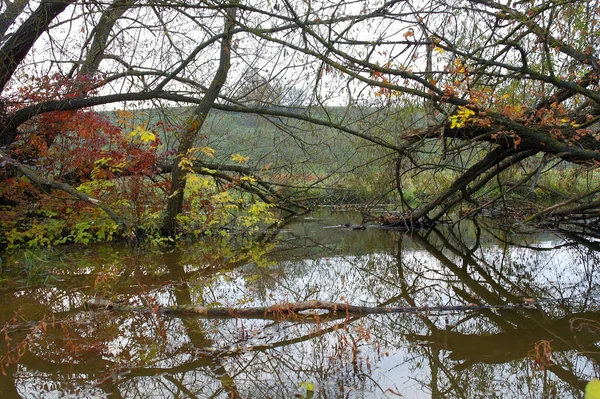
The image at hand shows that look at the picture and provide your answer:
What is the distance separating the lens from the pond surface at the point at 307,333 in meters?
2.95

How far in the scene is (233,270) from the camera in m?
6.74

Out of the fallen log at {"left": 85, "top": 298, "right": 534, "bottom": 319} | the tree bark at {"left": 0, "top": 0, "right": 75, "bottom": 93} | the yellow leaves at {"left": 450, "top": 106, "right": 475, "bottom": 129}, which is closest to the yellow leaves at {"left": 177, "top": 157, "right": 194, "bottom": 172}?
the tree bark at {"left": 0, "top": 0, "right": 75, "bottom": 93}

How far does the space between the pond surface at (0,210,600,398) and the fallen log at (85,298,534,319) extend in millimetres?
63

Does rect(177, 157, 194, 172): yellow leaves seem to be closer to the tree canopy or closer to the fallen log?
the tree canopy

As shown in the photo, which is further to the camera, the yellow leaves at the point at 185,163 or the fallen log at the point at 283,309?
the yellow leaves at the point at 185,163

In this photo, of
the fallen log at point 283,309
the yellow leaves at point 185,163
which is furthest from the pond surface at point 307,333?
the yellow leaves at point 185,163

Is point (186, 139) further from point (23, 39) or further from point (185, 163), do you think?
point (23, 39)

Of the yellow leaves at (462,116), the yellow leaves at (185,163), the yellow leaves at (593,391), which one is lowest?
the yellow leaves at (593,391)

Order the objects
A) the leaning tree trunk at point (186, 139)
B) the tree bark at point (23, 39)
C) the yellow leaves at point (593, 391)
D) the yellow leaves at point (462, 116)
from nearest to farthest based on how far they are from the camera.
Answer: the yellow leaves at point (593, 391), the yellow leaves at point (462, 116), the tree bark at point (23, 39), the leaning tree trunk at point (186, 139)

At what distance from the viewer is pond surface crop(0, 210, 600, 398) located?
2.95 metres

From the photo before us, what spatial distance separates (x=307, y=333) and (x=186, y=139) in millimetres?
6151

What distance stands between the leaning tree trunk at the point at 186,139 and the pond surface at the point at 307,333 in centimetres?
237

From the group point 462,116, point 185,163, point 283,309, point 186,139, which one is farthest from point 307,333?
point 186,139

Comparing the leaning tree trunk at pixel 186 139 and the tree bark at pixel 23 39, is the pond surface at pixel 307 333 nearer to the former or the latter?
the leaning tree trunk at pixel 186 139
